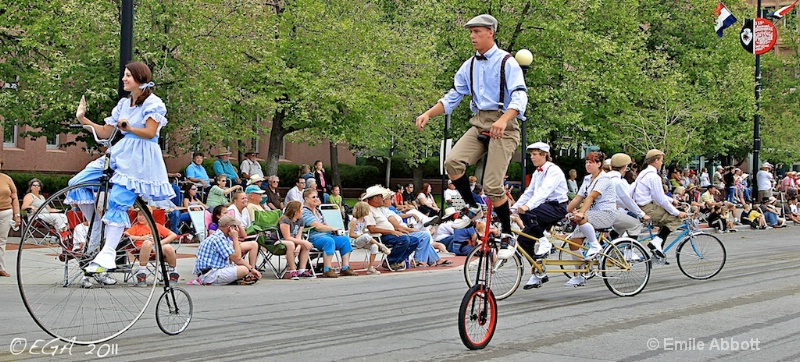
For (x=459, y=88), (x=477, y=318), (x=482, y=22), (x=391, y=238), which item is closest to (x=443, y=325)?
(x=477, y=318)

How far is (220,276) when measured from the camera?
14.7 metres

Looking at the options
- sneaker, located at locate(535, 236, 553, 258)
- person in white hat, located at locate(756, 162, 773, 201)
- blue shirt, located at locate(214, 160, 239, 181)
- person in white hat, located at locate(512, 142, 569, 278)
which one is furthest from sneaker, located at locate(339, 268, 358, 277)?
person in white hat, located at locate(756, 162, 773, 201)

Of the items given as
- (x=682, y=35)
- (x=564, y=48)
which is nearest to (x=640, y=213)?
(x=564, y=48)

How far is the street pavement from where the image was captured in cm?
818

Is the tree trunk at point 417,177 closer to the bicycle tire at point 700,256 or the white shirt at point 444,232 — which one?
the white shirt at point 444,232

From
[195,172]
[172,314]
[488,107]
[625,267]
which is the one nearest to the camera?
[172,314]

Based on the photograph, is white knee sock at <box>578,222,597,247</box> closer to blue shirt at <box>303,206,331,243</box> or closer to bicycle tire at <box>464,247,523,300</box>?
bicycle tire at <box>464,247,523,300</box>

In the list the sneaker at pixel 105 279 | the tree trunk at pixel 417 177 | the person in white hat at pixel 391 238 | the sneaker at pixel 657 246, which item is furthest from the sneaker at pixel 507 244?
the tree trunk at pixel 417 177

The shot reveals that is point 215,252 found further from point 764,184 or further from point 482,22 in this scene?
point 764,184

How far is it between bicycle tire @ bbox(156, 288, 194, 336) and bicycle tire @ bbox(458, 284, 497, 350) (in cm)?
248

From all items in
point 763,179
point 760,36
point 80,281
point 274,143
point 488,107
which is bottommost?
point 80,281

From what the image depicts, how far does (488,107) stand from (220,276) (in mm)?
6679

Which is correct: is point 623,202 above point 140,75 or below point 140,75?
below

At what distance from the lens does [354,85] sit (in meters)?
34.0
